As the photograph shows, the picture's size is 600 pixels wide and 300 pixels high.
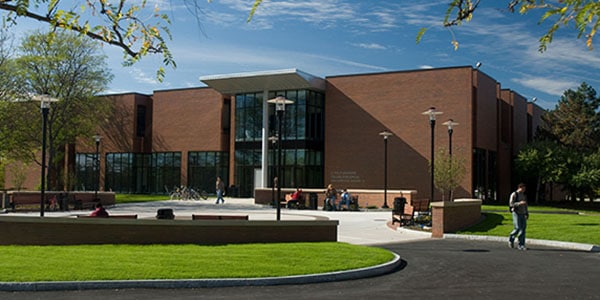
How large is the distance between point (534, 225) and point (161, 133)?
41.6 m

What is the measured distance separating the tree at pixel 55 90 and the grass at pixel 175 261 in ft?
102

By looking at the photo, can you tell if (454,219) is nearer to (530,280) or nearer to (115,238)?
(530,280)

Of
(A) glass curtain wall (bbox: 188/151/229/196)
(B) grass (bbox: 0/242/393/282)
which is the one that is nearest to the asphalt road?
(B) grass (bbox: 0/242/393/282)

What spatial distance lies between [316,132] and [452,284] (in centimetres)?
3587

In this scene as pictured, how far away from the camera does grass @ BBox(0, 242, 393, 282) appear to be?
9.62 metres

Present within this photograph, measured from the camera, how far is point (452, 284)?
984cm

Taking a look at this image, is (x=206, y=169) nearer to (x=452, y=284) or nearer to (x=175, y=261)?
(x=175, y=261)

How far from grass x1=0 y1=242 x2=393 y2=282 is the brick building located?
27.6 m

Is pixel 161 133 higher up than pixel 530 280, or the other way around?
pixel 161 133

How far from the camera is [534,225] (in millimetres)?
18812

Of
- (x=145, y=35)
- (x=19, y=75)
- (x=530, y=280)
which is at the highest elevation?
(x=19, y=75)

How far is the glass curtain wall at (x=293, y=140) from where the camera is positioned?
44.9 metres

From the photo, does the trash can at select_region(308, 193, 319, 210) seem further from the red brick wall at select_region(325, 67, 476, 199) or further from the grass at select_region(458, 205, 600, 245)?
the grass at select_region(458, 205, 600, 245)

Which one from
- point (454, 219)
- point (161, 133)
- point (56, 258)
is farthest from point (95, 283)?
point (161, 133)
